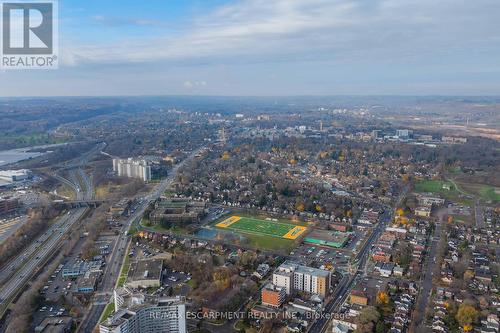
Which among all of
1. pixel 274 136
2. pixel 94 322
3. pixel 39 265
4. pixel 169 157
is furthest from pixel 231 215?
pixel 274 136

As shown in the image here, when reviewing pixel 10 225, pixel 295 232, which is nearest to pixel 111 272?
pixel 10 225

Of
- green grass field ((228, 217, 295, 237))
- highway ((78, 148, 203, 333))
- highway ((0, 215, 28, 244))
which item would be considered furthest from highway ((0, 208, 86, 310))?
green grass field ((228, 217, 295, 237))

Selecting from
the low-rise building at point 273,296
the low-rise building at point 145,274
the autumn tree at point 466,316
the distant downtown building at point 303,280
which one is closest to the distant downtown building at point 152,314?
the low-rise building at point 273,296

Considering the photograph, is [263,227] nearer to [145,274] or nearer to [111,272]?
[145,274]

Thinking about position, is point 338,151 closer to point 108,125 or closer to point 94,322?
point 94,322

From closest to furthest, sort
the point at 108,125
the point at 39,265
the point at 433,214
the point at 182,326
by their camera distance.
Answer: the point at 182,326 → the point at 39,265 → the point at 433,214 → the point at 108,125

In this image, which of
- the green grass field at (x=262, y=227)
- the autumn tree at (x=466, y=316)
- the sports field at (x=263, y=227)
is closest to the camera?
the autumn tree at (x=466, y=316)

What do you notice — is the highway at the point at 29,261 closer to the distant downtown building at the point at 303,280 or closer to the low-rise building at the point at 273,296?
the low-rise building at the point at 273,296
